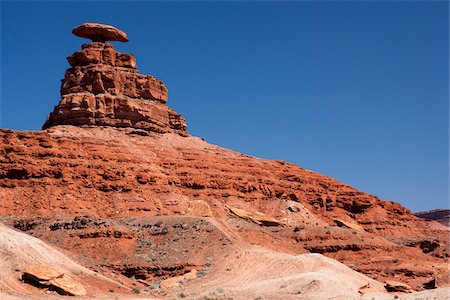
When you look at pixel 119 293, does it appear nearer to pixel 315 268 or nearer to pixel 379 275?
pixel 315 268

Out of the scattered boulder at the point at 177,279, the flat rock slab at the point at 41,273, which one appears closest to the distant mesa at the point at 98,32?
the scattered boulder at the point at 177,279

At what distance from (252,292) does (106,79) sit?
4002 centimetres

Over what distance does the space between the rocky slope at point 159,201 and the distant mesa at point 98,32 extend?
273 millimetres

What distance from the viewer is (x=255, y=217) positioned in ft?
205

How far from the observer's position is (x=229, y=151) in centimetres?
7619

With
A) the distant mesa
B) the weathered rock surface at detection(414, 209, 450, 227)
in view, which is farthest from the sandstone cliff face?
the weathered rock surface at detection(414, 209, 450, 227)

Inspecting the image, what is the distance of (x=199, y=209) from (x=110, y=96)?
18137mm

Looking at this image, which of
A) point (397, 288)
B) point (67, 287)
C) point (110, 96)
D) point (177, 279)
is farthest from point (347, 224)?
point (67, 287)

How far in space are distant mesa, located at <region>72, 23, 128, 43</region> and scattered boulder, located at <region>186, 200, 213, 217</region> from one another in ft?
83.1

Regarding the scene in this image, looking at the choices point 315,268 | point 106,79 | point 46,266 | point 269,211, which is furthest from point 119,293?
point 106,79

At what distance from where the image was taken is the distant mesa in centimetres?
7688

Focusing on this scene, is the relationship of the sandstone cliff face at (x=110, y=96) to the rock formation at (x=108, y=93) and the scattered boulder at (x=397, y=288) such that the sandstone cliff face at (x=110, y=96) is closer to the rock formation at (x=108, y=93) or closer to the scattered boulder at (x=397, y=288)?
the rock formation at (x=108, y=93)

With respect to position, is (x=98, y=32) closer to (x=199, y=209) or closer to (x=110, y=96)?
(x=110, y=96)

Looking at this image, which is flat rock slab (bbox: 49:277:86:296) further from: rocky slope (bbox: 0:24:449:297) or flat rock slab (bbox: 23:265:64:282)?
rocky slope (bbox: 0:24:449:297)
